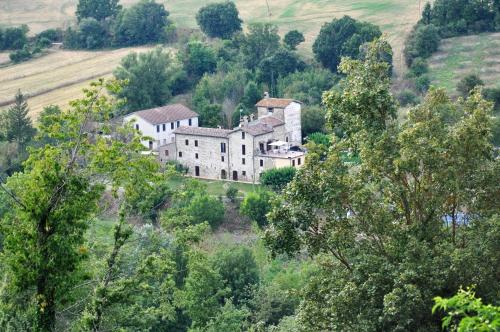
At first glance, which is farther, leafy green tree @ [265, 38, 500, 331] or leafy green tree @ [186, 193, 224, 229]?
leafy green tree @ [186, 193, 224, 229]

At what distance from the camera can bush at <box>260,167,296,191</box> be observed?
135ft

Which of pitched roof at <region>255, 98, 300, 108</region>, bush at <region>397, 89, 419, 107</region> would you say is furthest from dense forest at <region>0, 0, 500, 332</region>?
bush at <region>397, 89, 419, 107</region>

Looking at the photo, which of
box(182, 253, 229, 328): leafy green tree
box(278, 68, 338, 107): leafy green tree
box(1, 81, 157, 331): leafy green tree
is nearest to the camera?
box(1, 81, 157, 331): leafy green tree

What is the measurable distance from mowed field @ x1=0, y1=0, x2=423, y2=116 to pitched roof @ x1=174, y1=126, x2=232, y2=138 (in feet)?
28.3

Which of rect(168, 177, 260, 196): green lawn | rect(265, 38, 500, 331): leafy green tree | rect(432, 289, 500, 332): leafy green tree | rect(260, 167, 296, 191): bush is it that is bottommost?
rect(168, 177, 260, 196): green lawn

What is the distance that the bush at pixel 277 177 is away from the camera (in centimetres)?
4119

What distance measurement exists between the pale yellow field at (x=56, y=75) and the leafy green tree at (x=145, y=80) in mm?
2966

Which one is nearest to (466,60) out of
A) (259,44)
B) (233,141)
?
(259,44)

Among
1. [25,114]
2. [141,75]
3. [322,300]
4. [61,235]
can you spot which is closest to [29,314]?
[61,235]

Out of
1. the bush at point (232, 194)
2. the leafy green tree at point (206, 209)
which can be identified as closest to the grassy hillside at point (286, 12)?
the bush at point (232, 194)

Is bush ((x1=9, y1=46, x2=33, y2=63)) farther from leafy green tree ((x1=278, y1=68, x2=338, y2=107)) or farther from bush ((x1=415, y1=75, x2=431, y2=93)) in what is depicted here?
bush ((x1=415, y1=75, x2=431, y2=93))

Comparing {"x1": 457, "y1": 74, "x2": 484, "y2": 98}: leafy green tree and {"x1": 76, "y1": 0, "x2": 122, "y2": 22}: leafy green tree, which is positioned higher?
{"x1": 76, "y1": 0, "x2": 122, "y2": 22}: leafy green tree

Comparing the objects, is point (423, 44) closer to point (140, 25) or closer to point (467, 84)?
point (467, 84)

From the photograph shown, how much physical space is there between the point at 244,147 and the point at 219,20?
22.4 meters
